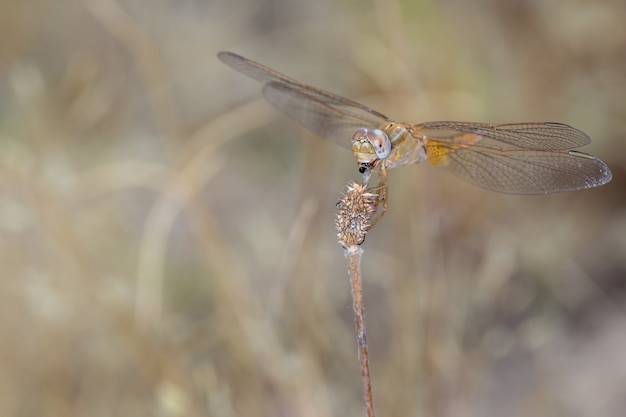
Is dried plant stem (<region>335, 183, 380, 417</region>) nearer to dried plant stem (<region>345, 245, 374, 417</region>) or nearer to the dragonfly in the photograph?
dried plant stem (<region>345, 245, 374, 417</region>)

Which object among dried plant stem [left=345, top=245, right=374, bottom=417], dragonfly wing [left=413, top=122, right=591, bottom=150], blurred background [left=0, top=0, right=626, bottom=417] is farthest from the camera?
blurred background [left=0, top=0, right=626, bottom=417]

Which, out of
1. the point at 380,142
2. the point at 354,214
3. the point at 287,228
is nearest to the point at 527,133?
the point at 380,142

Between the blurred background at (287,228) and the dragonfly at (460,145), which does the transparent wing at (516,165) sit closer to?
the dragonfly at (460,145)

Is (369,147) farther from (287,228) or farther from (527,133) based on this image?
(287,228)

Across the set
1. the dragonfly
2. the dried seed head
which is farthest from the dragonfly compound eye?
the dried seed head

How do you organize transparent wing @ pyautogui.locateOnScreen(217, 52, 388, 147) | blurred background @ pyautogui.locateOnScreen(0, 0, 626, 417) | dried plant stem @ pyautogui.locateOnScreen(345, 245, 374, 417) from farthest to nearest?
blurred background @ pyautogui.locateOnScreen(0, 0, 626, 417) → transparent wing @ pyautogui.locateOnScreen(217, 52, 388, 147) → dried plant stem @ pyautogui.locateOnScreen(345, 245, 374, 417)

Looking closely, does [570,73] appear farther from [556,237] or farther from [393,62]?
[393,62]
